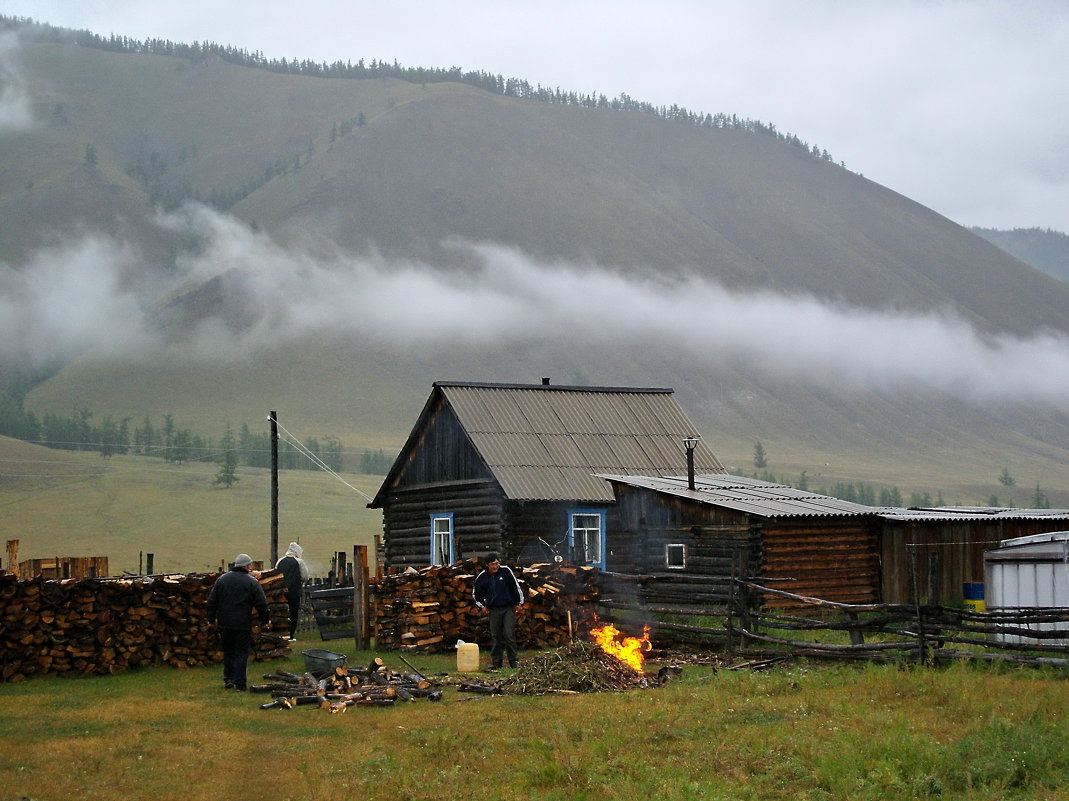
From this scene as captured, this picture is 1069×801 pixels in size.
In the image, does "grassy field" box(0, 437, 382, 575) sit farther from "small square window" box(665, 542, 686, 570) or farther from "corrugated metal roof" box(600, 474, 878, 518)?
"small square window" box(665, 542, 686, 570)

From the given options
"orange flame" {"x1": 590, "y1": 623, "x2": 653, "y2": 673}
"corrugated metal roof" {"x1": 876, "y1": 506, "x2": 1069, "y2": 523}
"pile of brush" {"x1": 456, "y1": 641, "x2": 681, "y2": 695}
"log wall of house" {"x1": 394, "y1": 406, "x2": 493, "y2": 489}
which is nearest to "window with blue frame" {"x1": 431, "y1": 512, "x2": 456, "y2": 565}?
"log wall of house" {"x1": 394, "y1": 406, "x2": 493, "y2": 489}

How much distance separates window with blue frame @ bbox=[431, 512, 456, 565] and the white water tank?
1643 centimetres

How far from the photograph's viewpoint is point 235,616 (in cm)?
1867

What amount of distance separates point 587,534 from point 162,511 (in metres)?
70.7

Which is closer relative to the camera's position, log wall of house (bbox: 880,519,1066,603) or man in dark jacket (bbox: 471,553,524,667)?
man in dark jacket (bbox: 471,553,524,667)

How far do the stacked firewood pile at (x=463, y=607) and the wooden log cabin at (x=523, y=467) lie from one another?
706 cm

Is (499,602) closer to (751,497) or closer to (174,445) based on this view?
(751,497)

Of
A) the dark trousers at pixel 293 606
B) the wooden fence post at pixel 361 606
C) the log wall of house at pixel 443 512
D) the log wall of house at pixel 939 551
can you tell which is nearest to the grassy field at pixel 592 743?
the wooden fence post at pixel 361 606

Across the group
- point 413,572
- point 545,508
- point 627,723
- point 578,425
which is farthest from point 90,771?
point 578,425

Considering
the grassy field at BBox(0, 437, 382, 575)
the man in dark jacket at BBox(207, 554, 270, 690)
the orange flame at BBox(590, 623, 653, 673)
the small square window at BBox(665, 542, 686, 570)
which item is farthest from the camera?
the grassy field at BBox(0, 437, 382, 575)

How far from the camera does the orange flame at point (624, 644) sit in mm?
20583

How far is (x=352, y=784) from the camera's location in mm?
11828

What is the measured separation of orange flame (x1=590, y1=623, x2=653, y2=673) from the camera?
20.6 m

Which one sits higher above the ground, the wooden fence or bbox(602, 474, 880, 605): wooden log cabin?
bbox(602, 474, 880, 605): wooden log cabin
